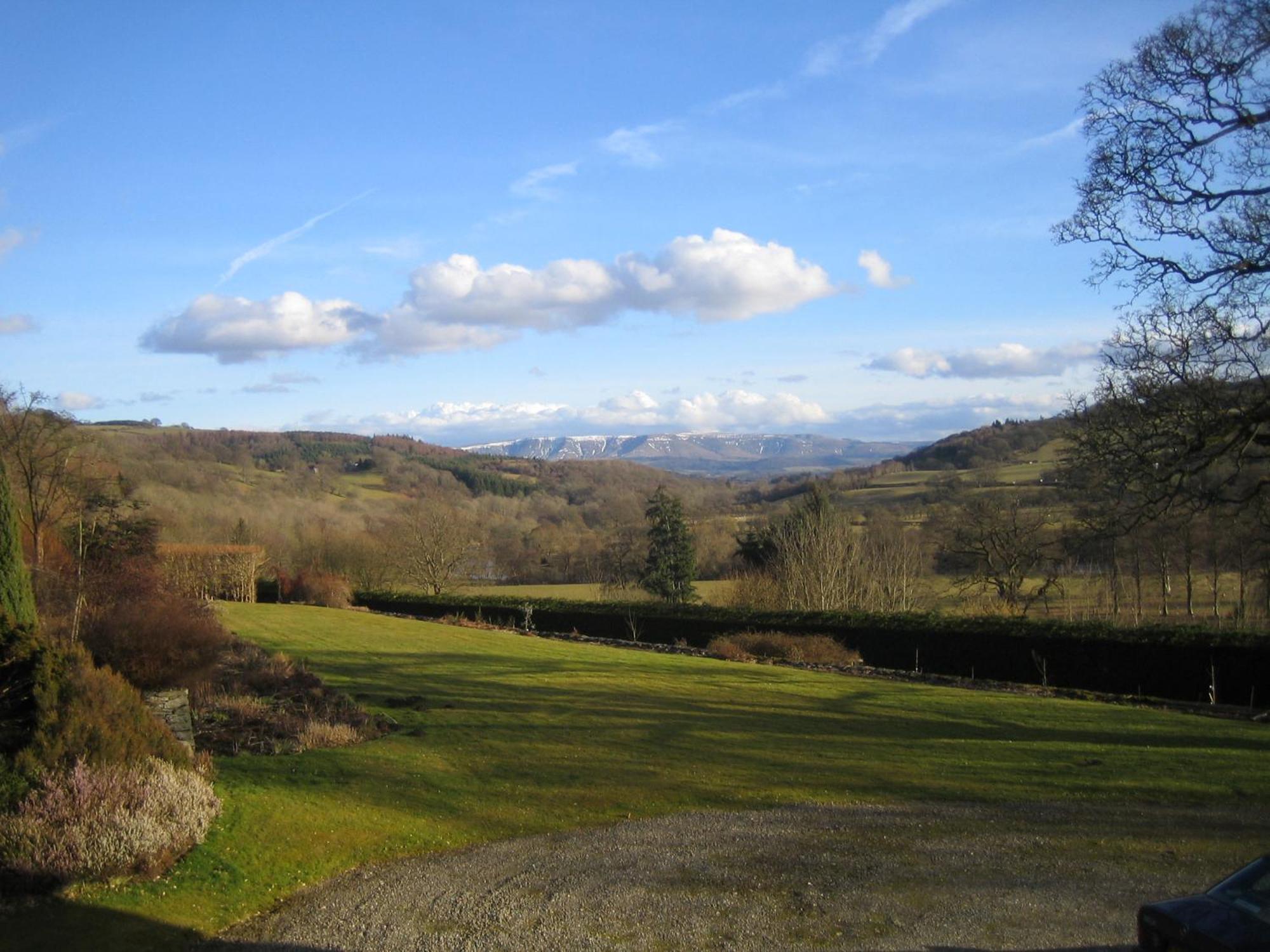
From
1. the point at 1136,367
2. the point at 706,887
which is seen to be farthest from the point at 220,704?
the point at 1136,367

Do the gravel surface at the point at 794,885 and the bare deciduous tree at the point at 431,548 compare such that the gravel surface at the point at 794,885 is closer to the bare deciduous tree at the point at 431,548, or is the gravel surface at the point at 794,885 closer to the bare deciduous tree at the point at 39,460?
the bare deciduous tree at the point at 39,460

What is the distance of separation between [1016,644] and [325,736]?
18.2 meters

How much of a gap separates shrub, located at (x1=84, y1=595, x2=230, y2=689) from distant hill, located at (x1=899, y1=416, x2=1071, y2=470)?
163 ft

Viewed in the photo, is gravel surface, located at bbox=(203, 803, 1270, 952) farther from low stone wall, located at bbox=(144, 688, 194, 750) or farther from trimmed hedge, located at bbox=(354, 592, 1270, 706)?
trimmed hedge, located at bbox=(354, 592, 1270, 706)

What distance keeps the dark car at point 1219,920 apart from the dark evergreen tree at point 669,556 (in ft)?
134

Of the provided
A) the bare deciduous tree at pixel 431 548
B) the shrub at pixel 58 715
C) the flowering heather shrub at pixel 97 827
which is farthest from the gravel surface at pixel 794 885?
the bare deciduous tree at pixel 431 548

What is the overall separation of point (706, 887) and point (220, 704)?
10.1 m

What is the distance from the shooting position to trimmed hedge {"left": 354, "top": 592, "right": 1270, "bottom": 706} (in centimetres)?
1972

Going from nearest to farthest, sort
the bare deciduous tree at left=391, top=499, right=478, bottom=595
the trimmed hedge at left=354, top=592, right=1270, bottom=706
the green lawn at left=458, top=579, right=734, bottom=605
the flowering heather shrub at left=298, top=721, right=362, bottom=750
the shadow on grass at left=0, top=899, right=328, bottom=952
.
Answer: the shadow on grass at left=0, top=899, right=328, bottom=952, the flowering heather shrub at left=298, top=721, right=362, bottom=750, the trimmed hedge at left=354, top=592, right=1270, bottom=706, the green lawn at left=458, top=579, right=734, bottom=605, the bare deciduous tree at left=391, top=499, right=478, bottom=595

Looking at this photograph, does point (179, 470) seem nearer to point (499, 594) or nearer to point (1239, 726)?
point (499, 594)

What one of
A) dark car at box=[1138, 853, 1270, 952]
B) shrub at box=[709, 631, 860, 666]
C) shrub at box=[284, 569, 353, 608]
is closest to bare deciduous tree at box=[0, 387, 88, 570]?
shrub at box=[284, 569, 353, 608]

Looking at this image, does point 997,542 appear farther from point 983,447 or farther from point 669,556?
point 983,447

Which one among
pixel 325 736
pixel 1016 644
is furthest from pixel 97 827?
pixel 1016 644

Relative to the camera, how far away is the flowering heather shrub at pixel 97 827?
718cm
